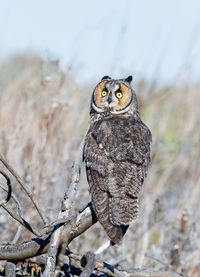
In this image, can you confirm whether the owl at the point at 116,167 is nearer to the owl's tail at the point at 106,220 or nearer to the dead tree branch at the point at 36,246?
the owl's tail at the point at 106,220

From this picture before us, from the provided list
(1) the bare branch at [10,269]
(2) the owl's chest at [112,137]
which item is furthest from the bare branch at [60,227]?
(2) the owl's chest at [112,137]

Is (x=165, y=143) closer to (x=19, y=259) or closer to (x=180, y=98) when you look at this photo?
→ (x=180, y=98)

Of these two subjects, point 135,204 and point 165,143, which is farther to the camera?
point 165,143

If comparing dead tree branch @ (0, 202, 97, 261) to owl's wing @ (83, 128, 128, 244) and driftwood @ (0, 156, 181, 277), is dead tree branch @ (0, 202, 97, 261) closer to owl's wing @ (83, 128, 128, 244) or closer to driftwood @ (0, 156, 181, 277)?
driftwood @ (0, 156, 181, 277)

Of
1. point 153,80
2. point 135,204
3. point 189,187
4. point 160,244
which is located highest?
point 153,80

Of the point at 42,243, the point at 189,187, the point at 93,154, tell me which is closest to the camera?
the point at 42,243

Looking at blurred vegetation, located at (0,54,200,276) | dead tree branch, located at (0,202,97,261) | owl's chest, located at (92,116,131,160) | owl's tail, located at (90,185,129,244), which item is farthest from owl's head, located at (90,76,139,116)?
dead tree branch, located at (0,202,97,261)

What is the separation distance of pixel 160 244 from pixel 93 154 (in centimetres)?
142

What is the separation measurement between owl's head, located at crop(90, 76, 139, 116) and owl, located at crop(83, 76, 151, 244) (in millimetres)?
182

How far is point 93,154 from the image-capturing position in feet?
9.98

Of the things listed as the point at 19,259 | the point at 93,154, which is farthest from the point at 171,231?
the point at 19,259

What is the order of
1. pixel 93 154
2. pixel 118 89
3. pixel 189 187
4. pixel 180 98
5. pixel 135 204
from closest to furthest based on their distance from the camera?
1. pixel 135 204
2. pixel 93 154
3. pixel 118 89
4. pixel 189 187
5. pixel 180 98

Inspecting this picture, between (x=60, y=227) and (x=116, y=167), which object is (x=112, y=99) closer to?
(x=116, y=167)

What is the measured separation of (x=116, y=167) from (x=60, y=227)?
741 mm
